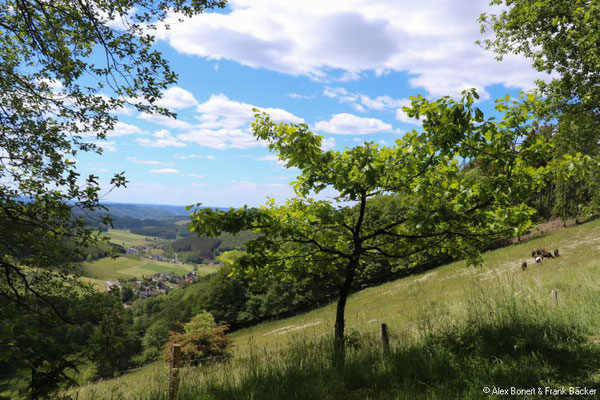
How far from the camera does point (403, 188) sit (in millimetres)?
5598

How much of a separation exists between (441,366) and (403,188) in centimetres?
276

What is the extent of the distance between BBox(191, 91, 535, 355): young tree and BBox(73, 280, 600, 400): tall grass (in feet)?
2.67

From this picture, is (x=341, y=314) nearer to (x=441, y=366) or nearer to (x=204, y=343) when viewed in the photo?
(x=441, y=366)

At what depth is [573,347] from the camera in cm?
Answer: 508

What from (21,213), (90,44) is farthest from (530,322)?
(90,44)

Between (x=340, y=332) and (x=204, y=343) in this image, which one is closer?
(x=340, y=332)

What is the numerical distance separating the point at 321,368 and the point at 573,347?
154 inches

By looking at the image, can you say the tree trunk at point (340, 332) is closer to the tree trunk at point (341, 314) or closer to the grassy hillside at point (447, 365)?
the tree trunk at point (341, 314)

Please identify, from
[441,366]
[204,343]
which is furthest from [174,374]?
[204,343]

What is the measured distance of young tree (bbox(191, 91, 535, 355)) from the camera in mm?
4668

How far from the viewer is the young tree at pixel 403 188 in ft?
15.3

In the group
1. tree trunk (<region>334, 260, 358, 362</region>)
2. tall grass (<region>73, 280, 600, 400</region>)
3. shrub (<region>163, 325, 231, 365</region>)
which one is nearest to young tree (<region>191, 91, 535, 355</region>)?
tree trunk (<region>334, 260, 358, 362</region>)

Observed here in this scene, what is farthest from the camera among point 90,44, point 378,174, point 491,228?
point 90,44

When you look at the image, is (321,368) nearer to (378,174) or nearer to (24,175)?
(378,174)
